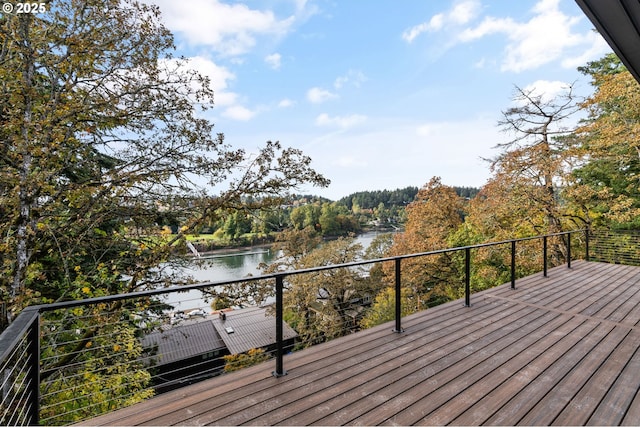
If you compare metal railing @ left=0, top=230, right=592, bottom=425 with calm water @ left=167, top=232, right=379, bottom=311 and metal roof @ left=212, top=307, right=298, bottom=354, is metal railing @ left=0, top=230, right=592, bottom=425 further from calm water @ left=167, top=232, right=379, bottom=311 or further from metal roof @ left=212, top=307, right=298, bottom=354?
metal roof @ left=212, top=307, right=298, bottom=354

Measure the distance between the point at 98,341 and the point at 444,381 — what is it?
6278 millimetres

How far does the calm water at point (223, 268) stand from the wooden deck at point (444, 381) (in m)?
0.72

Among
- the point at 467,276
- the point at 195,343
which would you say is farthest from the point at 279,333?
the point at 195,343

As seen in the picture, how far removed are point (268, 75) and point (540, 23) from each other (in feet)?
28.0

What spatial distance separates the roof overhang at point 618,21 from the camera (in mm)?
1783

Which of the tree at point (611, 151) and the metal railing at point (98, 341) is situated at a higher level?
the tree at point (611, 151)

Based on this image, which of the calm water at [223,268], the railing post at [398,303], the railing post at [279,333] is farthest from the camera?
the calm water at [223,268]

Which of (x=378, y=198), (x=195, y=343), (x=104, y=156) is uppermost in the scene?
(x=378, y=198)

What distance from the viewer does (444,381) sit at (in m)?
2.09

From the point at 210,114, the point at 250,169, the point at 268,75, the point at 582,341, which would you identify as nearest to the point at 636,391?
the point at 582,341

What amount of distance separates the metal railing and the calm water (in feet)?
1.44

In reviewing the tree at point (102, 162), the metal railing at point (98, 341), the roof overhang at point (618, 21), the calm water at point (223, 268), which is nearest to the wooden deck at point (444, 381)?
the metal railing at point (98, 341)

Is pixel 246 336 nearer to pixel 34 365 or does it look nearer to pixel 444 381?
pixel 444 381

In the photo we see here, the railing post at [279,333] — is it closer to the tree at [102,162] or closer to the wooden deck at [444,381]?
the wooden deck at [444,381]
